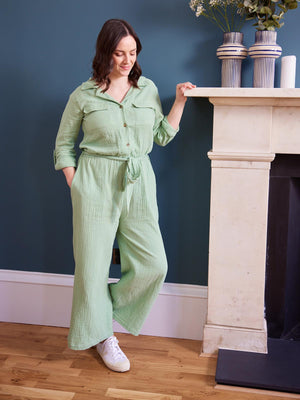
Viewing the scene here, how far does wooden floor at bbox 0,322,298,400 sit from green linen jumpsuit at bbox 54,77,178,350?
16 centimetres

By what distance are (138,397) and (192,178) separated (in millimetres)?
1092

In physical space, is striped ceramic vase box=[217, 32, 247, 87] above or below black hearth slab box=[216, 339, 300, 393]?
above

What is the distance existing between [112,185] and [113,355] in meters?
0.79

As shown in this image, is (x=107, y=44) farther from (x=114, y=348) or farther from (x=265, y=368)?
(x=265, y=368)

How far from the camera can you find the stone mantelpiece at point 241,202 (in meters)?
2.37

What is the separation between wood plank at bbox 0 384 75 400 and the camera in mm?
2166

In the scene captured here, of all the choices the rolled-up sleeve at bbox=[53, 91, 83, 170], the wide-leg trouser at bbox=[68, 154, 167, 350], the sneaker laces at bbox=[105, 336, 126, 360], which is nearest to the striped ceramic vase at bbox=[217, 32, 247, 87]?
the wide-leg trouser at bbox=[68, 154, 167, 350]

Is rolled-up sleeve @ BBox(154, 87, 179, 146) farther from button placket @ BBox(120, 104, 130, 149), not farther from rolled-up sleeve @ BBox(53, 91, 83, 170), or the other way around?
rolled-up sleeve @ BBox(53, 91, 83, 170)

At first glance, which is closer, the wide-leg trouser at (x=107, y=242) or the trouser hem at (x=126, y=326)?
the wide-leg trouser at (x=107, y=242)

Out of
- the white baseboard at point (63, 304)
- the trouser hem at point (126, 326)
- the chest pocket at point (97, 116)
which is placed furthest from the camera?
the white baseboard at point (63, 304)

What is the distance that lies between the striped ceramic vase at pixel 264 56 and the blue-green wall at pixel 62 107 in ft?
0.51

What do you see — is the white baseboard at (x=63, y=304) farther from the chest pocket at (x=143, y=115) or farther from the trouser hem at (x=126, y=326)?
the chest pocket at (x=143, y=115)

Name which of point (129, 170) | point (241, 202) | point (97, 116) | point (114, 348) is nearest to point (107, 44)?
point (97, 116)

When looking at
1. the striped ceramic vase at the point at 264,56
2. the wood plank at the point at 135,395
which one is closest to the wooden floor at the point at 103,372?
the wood plank at the point at 135,395
